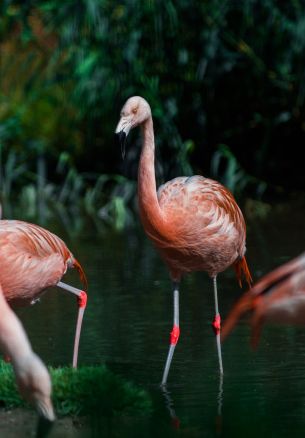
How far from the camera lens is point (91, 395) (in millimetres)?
4836

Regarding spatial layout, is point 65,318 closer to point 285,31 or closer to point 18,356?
point 18,356

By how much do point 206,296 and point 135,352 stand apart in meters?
1.51

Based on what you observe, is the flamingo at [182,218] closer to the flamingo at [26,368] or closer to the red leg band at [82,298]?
the red leg band at [82,298]

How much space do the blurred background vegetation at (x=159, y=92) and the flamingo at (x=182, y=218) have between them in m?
5.13

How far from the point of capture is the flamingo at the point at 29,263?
5.68 m

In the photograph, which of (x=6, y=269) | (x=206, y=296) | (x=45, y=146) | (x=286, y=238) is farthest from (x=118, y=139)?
(x=45, y=146)

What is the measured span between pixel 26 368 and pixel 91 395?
572 millimetres

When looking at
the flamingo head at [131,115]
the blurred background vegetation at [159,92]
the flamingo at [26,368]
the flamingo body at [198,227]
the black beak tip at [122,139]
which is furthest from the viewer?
the blurred background vegetation at [159,92]

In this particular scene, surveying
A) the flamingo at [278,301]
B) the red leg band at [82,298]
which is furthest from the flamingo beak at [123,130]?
the flamingo at [278,301]

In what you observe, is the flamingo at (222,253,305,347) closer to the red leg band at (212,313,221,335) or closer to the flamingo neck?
the flamingo neck

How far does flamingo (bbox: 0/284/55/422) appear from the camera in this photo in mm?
4320

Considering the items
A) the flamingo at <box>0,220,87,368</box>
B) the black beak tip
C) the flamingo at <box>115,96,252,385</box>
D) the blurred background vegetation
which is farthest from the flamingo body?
the blurred background vegetation

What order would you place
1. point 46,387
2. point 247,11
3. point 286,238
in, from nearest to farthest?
point 46,387 < point 286,238 < point 247,11

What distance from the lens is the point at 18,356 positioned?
437 cm
